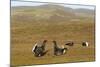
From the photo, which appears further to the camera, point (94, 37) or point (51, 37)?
point (94, 37)

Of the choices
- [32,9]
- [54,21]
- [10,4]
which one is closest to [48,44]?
[54,21]

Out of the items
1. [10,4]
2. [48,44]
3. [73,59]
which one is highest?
[10,4]

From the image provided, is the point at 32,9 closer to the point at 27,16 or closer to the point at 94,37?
the point at 27,16

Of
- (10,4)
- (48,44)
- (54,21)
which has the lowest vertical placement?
(48,44)

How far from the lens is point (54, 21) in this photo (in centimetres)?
243

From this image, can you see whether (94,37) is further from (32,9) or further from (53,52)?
(32,9)

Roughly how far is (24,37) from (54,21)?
15.6 inches

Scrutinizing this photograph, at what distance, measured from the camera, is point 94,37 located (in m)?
2.65

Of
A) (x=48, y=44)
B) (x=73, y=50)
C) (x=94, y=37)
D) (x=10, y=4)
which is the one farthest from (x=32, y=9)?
(x=94, y=37)

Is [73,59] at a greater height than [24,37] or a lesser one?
lesser
